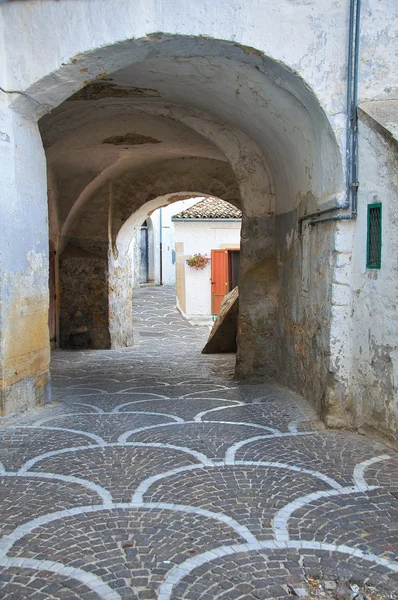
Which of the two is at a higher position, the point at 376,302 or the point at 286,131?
the point at 286,131

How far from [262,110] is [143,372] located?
4.05 m

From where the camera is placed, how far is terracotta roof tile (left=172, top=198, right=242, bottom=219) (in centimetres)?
1928

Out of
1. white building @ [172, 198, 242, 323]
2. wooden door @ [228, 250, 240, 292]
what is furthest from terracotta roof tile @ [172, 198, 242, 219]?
wooden door @ [228, 250, 240, 292]

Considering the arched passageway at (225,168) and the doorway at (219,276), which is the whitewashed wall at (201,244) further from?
the arched passageway at (225,168)

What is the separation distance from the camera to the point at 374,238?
443 centimetres

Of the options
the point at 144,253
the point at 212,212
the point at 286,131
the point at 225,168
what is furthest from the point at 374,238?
the point at 144,253

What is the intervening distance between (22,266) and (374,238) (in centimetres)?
300

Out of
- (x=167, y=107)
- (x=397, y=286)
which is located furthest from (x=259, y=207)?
(x=397, y=286)

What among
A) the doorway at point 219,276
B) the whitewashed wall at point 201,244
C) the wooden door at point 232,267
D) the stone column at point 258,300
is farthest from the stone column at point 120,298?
the wooden door at point 232,267

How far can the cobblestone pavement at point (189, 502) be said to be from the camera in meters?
2.59

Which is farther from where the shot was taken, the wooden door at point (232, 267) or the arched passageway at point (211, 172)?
the wooden door at point (232, 267)

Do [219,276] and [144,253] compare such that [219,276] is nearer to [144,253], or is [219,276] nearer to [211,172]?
[211,172]

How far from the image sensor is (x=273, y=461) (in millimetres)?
4027

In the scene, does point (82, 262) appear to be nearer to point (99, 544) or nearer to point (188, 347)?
point (188, 347)
